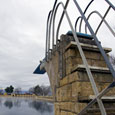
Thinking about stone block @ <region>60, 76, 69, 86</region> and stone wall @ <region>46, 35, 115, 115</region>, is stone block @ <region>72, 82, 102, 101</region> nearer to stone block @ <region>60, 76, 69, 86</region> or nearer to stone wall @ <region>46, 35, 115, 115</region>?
stone wall @ <region>46, 35, 115, 115</region>

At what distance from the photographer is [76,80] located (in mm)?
2465

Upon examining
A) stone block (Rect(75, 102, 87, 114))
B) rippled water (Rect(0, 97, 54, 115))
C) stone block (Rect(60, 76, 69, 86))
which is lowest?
rippled water (Rect(0, 97, 54, 115))

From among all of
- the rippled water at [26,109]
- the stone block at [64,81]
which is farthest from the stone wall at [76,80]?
the rippled water at [26,109]

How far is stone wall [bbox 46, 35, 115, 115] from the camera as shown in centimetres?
236

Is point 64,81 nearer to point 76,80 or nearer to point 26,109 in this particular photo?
point 76,80

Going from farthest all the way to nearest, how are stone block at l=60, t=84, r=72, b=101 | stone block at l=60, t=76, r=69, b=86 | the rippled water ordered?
the rippled water → stone block at l=60, t=76, r=69, b=86 → stone block at l=60, t=84, r=72, b=101

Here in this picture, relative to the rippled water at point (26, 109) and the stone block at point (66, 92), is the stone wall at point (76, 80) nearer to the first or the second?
the stone block at point (66, 92)

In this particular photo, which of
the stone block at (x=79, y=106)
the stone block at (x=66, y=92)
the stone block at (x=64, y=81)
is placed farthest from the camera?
the stone block at (x=64, y=81)

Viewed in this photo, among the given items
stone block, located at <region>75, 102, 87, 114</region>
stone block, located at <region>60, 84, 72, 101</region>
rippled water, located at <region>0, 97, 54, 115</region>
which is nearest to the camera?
stone block, located at <region>75, 102, 87, 114</region>

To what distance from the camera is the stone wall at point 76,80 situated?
236 cm

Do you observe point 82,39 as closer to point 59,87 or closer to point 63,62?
point 63,62

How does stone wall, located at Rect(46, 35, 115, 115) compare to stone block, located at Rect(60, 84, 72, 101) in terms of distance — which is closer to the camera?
stone wall, located at Rect(46, 35, 115, 115)

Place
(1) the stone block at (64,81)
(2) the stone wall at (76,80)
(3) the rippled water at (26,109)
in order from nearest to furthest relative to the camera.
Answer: (2) the stone wall at (76,80), (1) the stone block at (64,81), (3) the rippled water at (26,109)

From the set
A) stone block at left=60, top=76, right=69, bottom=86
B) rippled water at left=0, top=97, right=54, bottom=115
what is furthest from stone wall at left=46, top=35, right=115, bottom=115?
rippled water at left=0, top=97, right=54, bottom=115
